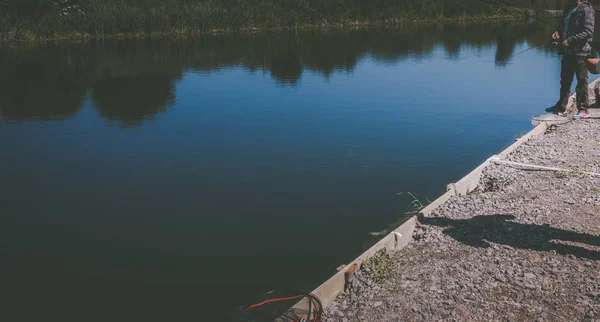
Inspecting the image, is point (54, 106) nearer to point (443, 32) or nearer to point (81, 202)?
point (81, 202)

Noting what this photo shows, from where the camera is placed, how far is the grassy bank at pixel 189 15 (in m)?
25.5

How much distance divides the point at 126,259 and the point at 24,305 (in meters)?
0.96

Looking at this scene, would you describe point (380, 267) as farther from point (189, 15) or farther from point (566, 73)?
point (189, 15)

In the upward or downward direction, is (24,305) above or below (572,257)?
below

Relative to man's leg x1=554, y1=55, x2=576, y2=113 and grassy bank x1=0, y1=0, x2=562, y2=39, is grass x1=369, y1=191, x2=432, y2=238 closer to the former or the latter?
man's leg x1=554, y1=55, x2=576, y2=113

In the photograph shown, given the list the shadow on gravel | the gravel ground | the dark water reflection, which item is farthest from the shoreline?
the shadow on gravel

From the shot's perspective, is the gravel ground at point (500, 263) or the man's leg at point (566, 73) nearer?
the gravel ground at point (500, 263)

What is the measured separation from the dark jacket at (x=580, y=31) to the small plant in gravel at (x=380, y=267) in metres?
5.06

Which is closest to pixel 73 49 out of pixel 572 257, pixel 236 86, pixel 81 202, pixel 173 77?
pixel 173 77

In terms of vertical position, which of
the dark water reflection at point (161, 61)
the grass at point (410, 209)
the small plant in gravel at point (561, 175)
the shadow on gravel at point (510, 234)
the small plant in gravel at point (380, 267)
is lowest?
the grass at point (410, 209)

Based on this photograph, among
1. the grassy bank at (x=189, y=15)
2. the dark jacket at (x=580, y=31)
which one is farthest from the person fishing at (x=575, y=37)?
the grassy bank at (x=189, y=15)

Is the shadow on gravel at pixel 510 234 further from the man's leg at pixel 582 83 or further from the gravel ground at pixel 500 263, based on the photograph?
the man's leg at pixel 582 83

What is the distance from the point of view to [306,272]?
5586 mm

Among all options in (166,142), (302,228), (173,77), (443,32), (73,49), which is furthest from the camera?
(443,32)
